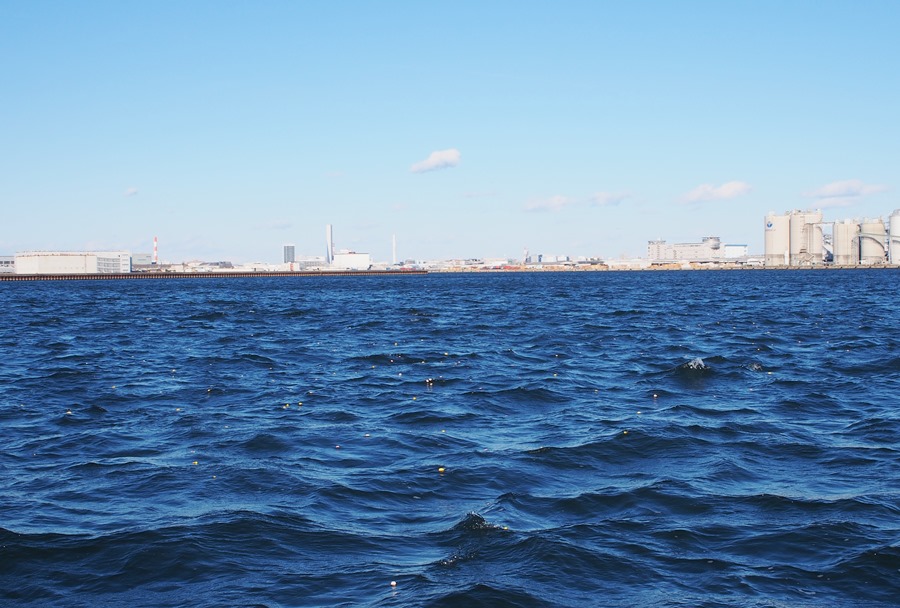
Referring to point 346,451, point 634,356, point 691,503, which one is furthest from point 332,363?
point 691,503

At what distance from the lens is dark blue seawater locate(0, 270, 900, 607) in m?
8.39

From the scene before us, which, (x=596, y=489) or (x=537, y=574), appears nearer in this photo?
(x=537, y=574)

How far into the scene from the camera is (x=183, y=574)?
8.61 m

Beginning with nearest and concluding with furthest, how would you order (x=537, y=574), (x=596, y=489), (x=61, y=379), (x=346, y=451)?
(x=537, y=574), (x=596, y=489), (x=346, y=451), (x=61, y=379)

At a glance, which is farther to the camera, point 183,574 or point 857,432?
point 857,432

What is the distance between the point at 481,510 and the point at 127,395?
1293 cm

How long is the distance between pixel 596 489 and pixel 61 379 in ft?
57.9

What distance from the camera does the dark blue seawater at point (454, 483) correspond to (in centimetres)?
839

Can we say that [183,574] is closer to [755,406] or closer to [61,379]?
[755,406]

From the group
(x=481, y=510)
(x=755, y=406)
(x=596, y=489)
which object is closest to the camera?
(x=481, y=510)

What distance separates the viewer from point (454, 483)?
12016 millimetres

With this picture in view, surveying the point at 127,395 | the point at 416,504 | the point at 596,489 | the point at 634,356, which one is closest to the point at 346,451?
the point at 416,504

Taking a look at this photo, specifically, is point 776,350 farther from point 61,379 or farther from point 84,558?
point 84,558

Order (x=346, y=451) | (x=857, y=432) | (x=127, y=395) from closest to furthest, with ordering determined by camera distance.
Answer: (x=346, y=451), (x=857, y=432), (x=127, y=395)
